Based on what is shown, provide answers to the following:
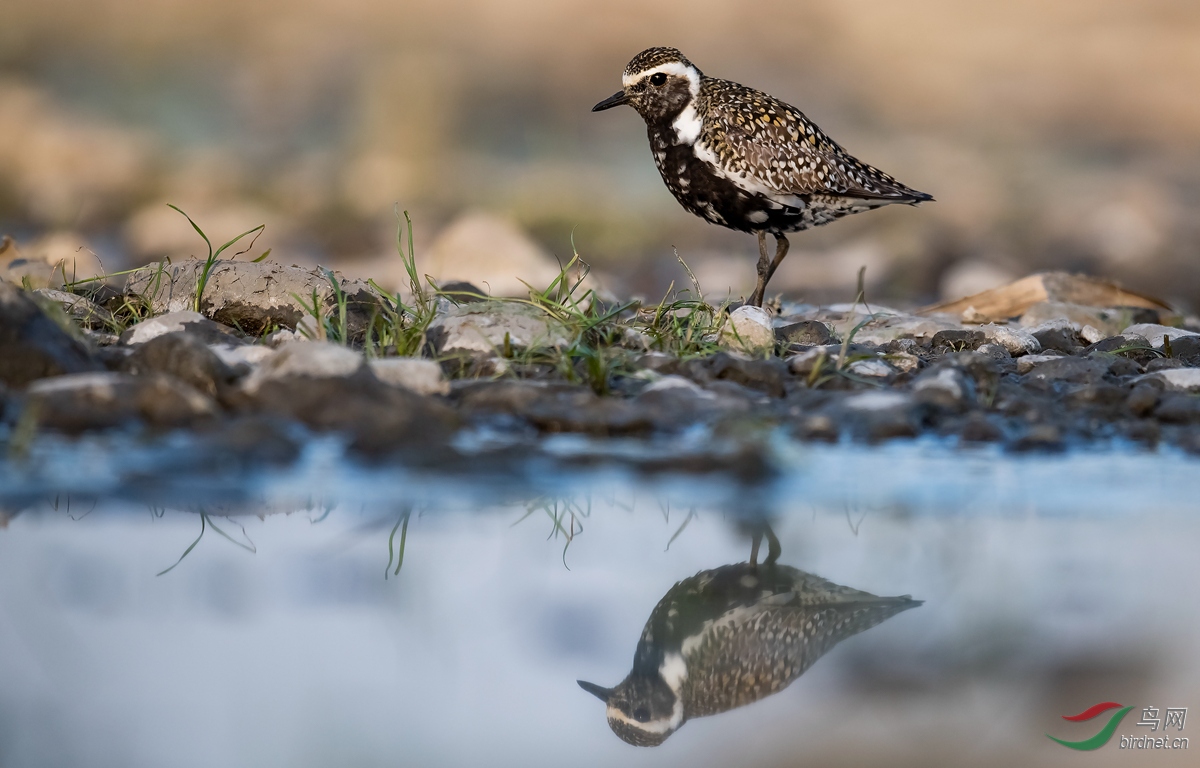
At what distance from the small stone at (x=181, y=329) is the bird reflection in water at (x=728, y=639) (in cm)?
259

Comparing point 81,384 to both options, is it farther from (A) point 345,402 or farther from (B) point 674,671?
(B) point 674,671

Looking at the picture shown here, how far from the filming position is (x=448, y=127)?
11.7 meters

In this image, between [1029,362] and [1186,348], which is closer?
[1029,362]

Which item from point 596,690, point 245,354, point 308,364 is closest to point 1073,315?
point 245,354

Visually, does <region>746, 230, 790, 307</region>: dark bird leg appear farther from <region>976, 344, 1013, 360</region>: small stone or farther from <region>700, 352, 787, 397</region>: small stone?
<region>700, 352, 787, 397</region>: small stone

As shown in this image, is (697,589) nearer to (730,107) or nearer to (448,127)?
(730,107)

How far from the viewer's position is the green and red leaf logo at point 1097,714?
1884 millimetres

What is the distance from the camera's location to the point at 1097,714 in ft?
6.30

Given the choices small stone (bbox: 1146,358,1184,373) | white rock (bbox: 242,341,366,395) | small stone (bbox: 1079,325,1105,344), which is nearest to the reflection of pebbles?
white rock (bbox: 242,341,366,395)

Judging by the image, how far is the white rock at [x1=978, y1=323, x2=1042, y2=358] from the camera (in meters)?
5.11

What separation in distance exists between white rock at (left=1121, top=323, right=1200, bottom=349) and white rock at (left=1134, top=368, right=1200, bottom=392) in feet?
3.67

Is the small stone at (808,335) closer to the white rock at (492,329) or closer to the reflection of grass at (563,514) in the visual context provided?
the white rock at (492,329)

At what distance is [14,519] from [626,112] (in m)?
10.9

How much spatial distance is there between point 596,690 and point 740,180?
13.9 ft
